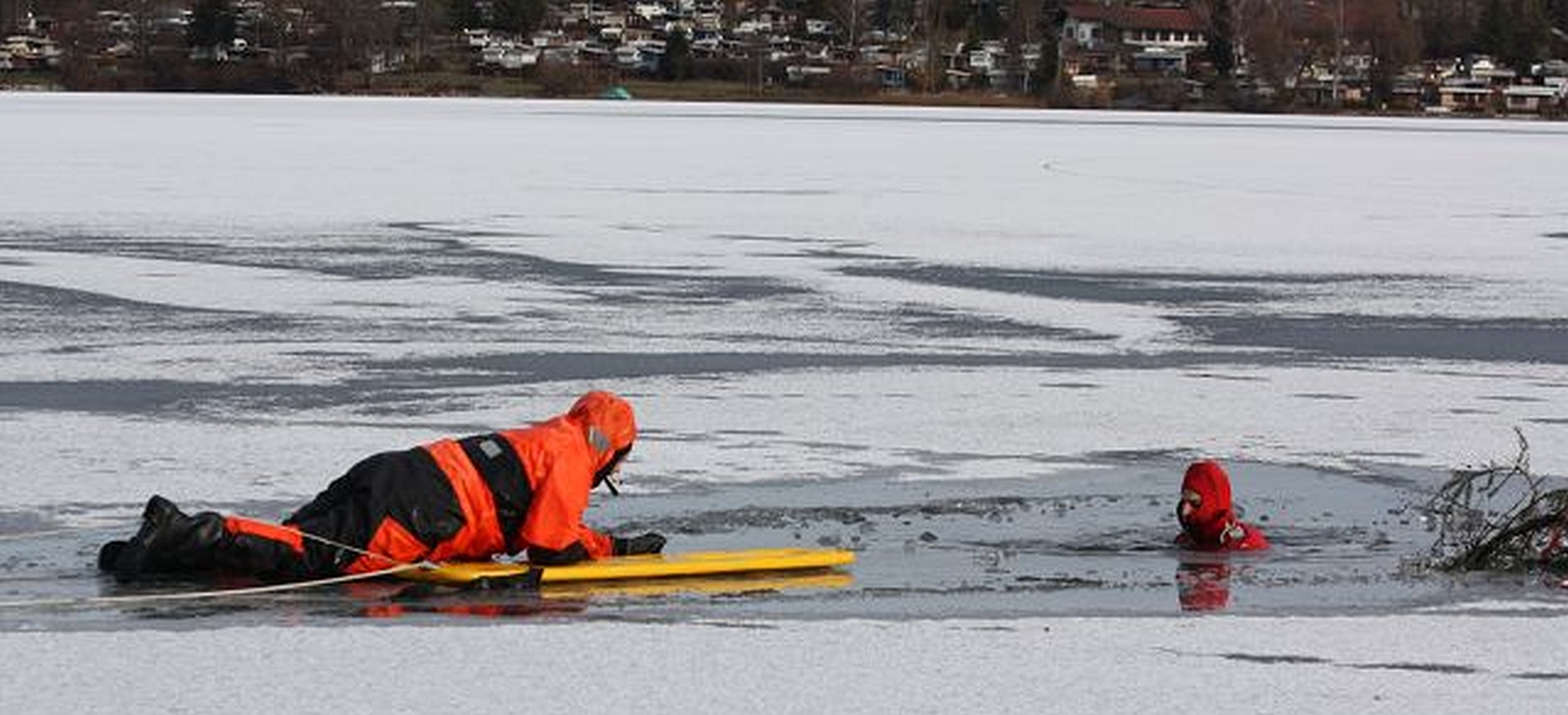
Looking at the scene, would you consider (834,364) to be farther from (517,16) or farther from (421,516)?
(517,16)

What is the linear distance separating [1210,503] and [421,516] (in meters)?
2.65

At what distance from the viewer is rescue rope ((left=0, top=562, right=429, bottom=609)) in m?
7.60

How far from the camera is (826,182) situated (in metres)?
30.3

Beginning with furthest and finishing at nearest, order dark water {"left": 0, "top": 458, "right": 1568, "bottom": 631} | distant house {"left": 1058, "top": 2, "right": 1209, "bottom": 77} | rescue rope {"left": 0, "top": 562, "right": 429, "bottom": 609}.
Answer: distant house {"left": 1058, "top": 2, "right": 1209, "bottom": 77}
dark water {"left": 0, "top": 458, "right": 1568, "bottom": 631}
rescue rope {"left": 0, "top": 562, "right": 429, "bottom": 609}

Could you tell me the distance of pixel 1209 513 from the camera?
903 cm

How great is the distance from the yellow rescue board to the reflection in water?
3.42 feet

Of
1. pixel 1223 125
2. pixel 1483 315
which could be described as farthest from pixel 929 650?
pixel 1223 125

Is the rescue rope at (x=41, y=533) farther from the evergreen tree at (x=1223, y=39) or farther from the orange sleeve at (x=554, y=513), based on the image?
the evergreen tree at (x=1223, y=39)

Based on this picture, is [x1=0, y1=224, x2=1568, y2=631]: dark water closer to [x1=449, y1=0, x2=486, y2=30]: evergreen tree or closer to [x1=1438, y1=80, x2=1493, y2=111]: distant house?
[x1=1438, y1=80, x2=1493, y2=111]: distant house

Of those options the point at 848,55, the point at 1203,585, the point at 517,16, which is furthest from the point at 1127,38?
the point at 1203,585

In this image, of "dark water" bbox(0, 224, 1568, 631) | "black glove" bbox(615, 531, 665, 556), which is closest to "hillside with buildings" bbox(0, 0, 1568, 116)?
"dark water" bbox(0, 224, 1568, 631)

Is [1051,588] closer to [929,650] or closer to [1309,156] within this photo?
[929,650]

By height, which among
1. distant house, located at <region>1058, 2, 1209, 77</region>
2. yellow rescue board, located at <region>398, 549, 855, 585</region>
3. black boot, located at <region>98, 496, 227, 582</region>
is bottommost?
distant house, located at <region>1058, 2, 1209, 77</region>

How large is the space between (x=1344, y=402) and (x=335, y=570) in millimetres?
6105
